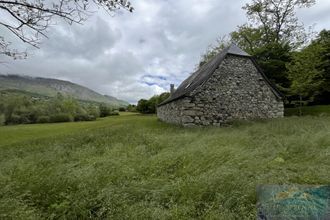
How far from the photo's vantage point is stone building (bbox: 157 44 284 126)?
13906 mm

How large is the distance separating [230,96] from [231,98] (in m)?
0.15

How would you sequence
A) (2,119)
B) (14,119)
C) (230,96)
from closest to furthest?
(230,96)
(2,119)
(14,119)

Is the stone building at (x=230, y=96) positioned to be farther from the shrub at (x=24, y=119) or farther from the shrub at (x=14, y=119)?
the shrub at (x=14, y=119)

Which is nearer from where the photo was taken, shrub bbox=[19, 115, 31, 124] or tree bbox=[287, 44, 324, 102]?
tree bbox=[287, 44, 324, 102]

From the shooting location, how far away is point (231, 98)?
48.6 ft

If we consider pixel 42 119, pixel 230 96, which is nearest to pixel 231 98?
pixel 230 96

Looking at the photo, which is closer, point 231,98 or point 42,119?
point 231,98

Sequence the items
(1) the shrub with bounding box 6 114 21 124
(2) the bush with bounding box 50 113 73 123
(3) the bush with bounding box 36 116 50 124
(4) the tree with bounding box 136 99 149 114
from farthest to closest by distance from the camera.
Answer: (4) the tree with bounding box 136 99 149 114 → (2) the bush with bounding box 50 113 73 123 → (3) the bush with bounding box 36 116 50 124 → (1) the shrub with bounding box 6 114 21 124

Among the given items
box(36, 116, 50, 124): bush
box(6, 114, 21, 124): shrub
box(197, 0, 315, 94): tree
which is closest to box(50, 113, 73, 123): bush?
box(36, 116, 50, 124): bush

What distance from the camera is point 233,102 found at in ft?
48.8

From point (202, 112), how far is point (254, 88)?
175 inches

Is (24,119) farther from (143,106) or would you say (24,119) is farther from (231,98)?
(231,98)

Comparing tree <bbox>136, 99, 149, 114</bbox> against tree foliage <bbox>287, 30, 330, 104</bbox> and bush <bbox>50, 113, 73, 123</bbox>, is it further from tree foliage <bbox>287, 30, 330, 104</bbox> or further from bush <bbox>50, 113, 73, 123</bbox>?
tree foliage <bbox>287, 30, 330, 104</bbox>

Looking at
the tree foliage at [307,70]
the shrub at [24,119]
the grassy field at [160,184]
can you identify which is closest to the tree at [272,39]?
the tree foliage at [307,70]
